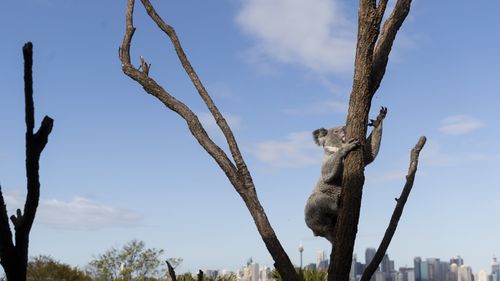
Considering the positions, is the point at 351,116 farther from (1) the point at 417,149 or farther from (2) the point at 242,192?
(1) the point at 417,149

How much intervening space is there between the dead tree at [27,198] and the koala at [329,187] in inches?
148

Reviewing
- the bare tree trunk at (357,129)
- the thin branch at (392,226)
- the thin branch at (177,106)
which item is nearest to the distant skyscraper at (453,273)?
the thin branch at (392,226)

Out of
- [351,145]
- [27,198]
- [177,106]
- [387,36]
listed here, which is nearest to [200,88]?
[177,106]

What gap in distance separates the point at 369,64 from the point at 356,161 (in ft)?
2.25

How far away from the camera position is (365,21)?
13.7 ft

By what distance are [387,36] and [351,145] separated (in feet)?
4.04

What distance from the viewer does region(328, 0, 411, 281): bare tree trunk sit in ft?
13.0

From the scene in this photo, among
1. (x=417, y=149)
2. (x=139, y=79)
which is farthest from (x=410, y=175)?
(x=139, y=79)

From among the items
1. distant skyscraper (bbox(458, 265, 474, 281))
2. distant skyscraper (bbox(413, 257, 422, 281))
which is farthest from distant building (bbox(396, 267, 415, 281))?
distant skyscraper (bbox(458, 265, 474, 281))

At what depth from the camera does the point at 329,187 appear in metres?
5.29

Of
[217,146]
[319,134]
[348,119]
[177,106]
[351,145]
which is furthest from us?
[319,134]

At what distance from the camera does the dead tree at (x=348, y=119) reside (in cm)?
400

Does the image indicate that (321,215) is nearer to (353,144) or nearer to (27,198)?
(353,144)

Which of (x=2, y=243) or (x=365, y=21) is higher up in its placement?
(x=365, y=21)
